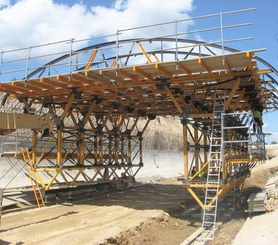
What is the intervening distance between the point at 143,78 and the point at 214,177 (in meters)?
4.83

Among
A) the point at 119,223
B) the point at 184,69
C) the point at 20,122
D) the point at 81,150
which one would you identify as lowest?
the point at 119,223

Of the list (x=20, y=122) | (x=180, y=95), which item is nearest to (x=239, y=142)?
(x=180, y=95)

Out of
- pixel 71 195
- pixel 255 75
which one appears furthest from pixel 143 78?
pixel 71 195

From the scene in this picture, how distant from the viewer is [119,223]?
428 inches

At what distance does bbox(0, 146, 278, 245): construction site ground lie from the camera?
8969mm

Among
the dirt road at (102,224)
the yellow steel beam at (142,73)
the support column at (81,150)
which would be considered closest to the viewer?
the dirt road at (102,224)

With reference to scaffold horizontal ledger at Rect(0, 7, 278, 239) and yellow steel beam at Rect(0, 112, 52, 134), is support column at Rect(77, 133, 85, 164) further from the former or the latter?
yellow steel beam at Rect(0, 112, 52, 134)

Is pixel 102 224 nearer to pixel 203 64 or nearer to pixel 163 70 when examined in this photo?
pixel 163 70

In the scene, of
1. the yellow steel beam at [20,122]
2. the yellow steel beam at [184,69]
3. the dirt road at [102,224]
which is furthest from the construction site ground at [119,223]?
the yellow steel beam at [184,69]

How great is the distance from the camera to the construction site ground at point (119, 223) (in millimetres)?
8969

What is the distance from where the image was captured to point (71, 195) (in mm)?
15461

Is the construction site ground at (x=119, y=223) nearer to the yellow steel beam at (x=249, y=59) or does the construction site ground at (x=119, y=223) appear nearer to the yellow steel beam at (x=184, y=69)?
the yellow steel beam at (x=249, y=59)

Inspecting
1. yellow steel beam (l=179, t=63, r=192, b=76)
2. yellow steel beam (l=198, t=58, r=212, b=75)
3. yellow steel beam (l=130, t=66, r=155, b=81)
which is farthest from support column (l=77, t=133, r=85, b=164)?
yellow steel beam (l=198, t=58, r=212, b=75)

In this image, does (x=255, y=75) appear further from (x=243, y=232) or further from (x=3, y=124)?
(x=3, y=124)
